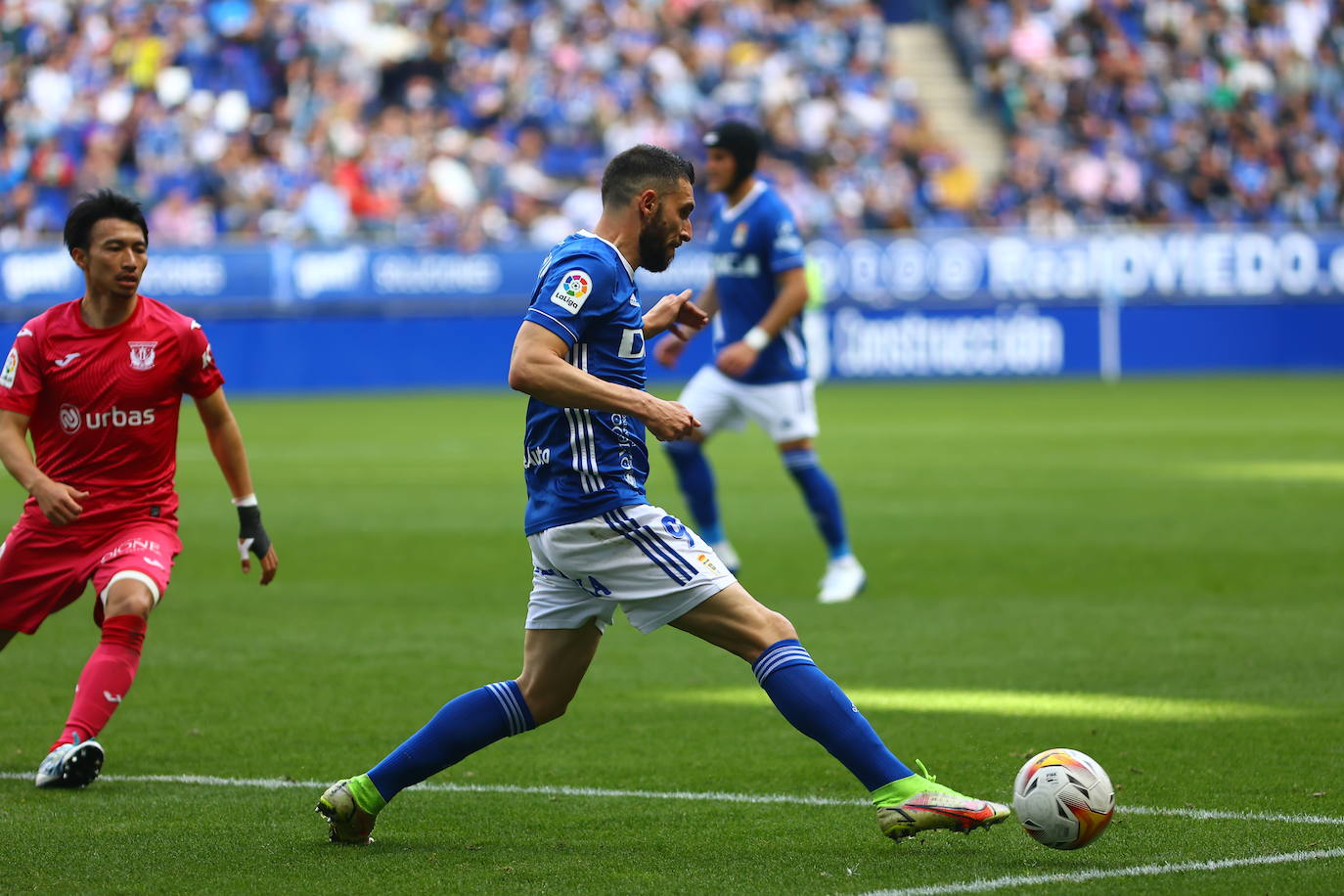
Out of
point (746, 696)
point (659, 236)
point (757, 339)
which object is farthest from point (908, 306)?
point (659, 236)

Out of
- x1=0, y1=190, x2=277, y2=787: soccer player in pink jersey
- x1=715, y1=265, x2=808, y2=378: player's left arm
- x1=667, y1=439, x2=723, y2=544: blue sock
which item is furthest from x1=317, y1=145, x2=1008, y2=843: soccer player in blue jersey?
x1=667, y1=439, x2=723, y2=544: blue sock

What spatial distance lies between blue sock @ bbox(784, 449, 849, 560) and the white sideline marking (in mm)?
5694

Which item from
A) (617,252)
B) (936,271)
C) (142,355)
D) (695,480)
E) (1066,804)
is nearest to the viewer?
(1066,804)

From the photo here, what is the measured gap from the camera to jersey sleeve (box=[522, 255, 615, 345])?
545 cm

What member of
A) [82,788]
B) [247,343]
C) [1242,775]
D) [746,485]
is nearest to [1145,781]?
[1242,775]

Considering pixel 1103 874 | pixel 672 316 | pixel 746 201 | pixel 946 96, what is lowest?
pixel 1103 874

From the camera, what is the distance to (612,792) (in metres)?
6.45

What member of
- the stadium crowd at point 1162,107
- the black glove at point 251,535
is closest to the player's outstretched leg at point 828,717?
the black glove at point 251,535

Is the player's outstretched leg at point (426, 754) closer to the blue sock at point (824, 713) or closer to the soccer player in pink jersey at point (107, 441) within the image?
the blue sock at point (824, 713)

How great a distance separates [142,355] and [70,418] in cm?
33

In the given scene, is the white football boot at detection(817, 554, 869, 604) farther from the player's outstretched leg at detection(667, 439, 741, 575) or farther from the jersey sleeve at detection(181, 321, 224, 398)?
the jersey sleeve at detection(181, 321, 224, 398)

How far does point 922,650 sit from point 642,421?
4205mm

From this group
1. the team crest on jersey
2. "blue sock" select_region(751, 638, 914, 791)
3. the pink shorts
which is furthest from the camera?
the team crest on jersey

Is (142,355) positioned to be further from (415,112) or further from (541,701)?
(415,112)
